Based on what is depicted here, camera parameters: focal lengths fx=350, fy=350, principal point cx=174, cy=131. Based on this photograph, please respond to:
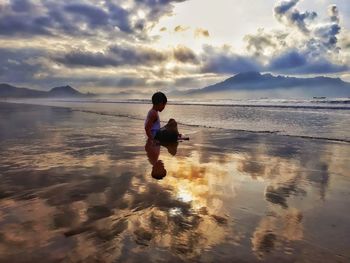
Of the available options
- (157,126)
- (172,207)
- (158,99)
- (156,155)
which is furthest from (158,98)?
(172,207)

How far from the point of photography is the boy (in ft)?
42.1

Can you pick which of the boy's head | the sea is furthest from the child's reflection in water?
the sea

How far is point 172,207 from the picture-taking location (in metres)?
5.46

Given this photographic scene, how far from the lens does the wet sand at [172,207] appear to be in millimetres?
3994

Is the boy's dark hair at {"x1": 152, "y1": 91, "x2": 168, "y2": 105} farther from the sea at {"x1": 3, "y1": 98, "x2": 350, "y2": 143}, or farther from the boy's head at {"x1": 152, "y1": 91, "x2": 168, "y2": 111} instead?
the sea at {"x1": 3, "y1": 98, "x2": 350, "y2": 143}

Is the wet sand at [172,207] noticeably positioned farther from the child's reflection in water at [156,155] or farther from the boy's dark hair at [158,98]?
the boy's dark hair at [158,98]

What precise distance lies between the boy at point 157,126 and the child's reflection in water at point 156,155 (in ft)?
1.09

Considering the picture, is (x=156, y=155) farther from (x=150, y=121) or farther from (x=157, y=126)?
(x=157, y=126)

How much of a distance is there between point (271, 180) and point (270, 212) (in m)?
2.25

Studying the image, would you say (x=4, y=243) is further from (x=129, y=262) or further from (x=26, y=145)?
(x=26, y=145)

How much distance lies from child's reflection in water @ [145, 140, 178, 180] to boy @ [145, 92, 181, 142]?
0.33 m

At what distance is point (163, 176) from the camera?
25.3ft

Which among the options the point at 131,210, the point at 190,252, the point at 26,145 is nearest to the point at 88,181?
the point at 131,210

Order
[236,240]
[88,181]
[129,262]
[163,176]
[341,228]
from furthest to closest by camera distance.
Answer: [163,176] → [88,181] → [341,228] → [236,240] → [129,262]
